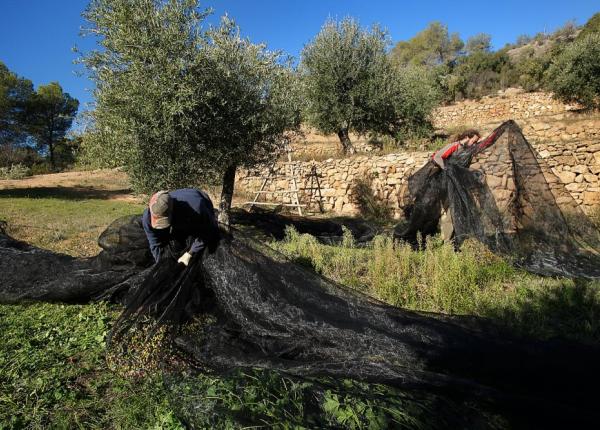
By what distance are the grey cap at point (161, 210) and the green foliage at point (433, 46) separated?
45.1 meters

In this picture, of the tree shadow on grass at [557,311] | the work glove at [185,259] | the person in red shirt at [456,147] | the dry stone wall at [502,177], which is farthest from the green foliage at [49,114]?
the tree shadow on grass at [557,311]

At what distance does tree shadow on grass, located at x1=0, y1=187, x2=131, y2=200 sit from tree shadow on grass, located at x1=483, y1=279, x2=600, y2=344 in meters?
17.1

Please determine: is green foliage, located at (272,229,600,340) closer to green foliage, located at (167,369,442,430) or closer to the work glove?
the work glove

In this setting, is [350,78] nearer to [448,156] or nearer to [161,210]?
[448,156]

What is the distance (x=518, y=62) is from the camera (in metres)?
29.4

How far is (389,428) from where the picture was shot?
5.94ft

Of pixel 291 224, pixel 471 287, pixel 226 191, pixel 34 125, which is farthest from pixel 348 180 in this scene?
pixel 34 125

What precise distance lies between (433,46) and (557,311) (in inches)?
1896

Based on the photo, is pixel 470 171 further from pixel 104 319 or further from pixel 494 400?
pixel 104 319

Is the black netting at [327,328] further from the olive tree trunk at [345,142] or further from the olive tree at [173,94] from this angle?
the olive tree trunk at [345,142]

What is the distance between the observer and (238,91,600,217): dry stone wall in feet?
34.2

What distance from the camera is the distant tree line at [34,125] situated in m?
26.3

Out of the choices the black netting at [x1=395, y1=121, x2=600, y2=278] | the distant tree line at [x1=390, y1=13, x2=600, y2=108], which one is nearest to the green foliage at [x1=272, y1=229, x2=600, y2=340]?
the black netting at [x1=395, y1=121, x2=600, y2=278]

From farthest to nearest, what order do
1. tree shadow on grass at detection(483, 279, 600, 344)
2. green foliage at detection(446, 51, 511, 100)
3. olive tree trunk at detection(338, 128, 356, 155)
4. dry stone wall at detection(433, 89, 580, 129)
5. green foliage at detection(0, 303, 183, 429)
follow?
green foliage at detection(446, 51, 511, 100) → dry stone wall at detection(433, 89, 580, 129) → olive tree trunk at detection(338, 128, 356, 155) → tree shadow on grass at detection(483, 279, 600, 344) → green foliage at detection(0, 303, 183, 429)
